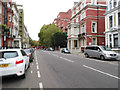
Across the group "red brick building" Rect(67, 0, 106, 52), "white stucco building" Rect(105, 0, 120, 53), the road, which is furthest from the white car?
"red brick building" Rect(67, 0, 106, 52)

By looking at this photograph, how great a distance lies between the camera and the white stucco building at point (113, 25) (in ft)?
67.5

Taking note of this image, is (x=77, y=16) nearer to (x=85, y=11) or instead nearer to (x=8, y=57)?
(x=85, y=11)

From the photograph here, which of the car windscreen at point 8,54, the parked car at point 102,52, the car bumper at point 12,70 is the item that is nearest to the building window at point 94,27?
the parked car at point 102,52

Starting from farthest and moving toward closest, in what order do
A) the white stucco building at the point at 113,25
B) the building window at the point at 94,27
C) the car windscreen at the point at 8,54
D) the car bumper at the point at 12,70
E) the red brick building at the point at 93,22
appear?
1. the building window at the point at 94,27
2. the red brick building at the point at 93,22
3. the white stucco building at the point at 113,25
4. the car windscreen at the point at 8,54
5. the car bumper at the point at 12,70

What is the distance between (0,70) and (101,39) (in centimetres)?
3029

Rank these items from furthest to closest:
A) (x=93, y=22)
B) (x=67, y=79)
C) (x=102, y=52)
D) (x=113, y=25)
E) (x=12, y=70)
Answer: (x=93, y=22) → (x=113, y=25) → (x=102, y=52) → (x=67, y=79) → (x=12, y=70)

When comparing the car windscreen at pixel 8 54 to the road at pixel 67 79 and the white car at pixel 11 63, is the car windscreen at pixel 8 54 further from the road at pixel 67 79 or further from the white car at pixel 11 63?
the road at pixel 67 79

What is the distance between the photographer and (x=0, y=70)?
16.6 ft

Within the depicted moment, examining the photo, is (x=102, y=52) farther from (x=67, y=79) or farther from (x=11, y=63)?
(x=11, y=63)

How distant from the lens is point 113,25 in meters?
21.7

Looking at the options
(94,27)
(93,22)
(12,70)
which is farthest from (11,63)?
(94,27)

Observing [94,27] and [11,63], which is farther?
[94,27]

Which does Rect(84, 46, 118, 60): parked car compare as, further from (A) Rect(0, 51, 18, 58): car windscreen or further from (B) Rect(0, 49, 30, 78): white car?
(A) Rect(0, 51, 18, 58): car windscreen

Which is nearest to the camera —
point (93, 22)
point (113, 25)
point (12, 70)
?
point (12, 70)
